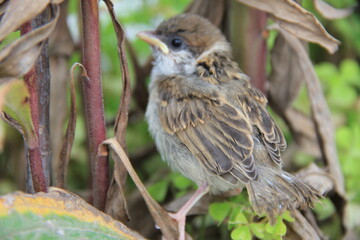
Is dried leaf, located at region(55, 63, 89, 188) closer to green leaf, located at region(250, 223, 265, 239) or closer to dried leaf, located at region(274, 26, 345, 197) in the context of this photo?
green leaf, located at region(250, 223, 265, 239)

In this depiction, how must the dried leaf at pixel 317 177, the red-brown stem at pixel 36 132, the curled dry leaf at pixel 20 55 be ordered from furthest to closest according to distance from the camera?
the dried leaf at pixel 317 177, the red-brown stem at pixel 36 132, the curled dry leaf at pixel 20 55

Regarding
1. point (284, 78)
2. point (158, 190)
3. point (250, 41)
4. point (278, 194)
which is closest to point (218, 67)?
point (250, 41)

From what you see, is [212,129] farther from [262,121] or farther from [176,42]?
[176,42]

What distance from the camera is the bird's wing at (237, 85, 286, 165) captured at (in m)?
2.16

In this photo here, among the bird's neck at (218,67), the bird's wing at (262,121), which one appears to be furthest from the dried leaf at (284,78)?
the bird's wing at (262,121)

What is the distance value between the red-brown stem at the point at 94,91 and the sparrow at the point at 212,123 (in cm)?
36

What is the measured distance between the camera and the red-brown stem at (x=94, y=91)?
6.01 feet

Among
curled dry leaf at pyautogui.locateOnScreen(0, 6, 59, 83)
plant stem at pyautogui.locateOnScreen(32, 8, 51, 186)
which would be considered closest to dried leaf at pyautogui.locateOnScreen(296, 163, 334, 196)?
plant stem at pyautogui.locateOnScreen(32, 8, 51, 186)

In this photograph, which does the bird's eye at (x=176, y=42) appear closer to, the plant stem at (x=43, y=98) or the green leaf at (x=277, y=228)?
the plant stem at (x=43, y=98)

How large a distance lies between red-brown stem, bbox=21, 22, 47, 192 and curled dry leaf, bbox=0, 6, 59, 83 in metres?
0.13

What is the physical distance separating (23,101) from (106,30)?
1952 millimetres

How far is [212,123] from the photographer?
2117mm

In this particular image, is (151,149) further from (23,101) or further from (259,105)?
(23,101)

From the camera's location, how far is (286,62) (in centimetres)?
281
